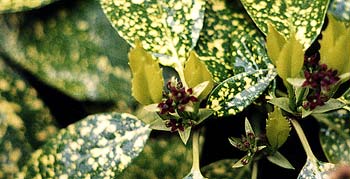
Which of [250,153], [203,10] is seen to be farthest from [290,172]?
[203,10]

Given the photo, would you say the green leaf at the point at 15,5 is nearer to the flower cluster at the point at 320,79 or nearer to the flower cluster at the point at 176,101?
the flower cluster at the point at 176,101

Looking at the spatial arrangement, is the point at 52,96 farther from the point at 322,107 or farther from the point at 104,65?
the point at 322,107

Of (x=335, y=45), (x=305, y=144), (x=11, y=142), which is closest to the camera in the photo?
(x=335, y=45)

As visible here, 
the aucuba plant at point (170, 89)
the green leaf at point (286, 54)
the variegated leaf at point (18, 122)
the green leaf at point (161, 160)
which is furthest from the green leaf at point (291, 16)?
the variegated leaf at point (18, 122)

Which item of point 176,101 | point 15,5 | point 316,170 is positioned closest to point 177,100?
point 176,101

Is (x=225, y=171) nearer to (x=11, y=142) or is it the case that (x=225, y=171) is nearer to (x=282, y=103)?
(x=282, y=103)

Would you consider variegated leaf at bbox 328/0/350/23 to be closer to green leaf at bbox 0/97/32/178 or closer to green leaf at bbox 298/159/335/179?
green leaf at bbox 298/159/335/179

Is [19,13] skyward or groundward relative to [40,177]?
skyward
